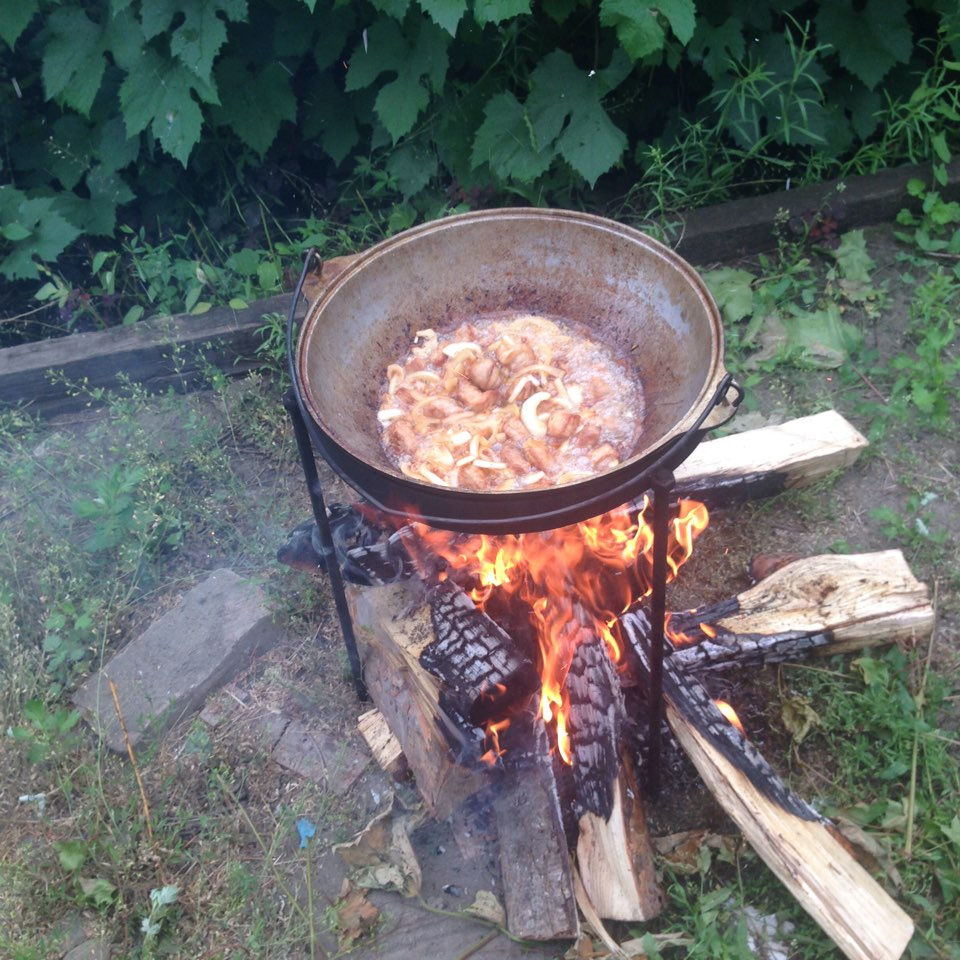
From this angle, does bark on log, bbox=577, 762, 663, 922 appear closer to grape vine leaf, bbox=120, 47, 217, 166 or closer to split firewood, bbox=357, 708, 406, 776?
split firewood, bbox=357, 708, 406, 776

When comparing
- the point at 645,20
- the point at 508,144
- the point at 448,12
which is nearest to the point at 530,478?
the point at 448,12

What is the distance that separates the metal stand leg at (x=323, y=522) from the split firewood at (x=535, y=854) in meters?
0.71

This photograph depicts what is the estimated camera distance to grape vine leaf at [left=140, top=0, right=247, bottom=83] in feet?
12.7

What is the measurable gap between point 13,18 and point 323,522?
3.11m

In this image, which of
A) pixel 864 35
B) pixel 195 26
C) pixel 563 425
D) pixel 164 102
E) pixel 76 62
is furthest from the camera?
pixel 864 35

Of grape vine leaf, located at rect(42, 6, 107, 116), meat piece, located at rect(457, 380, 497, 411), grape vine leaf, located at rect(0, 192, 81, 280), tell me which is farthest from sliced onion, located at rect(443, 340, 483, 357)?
grape vine leaf, located at rect(0, 192, 81, 280)

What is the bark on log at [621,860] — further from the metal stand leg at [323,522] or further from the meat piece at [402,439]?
the meat piece at [402,439]

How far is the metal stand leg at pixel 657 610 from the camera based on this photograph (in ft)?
6.93

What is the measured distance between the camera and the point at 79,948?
261 centimetres

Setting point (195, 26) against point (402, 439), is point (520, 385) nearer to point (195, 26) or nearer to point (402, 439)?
point (402, 439)

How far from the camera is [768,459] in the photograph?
3.54 metres

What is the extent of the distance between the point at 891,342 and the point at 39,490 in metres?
4.32

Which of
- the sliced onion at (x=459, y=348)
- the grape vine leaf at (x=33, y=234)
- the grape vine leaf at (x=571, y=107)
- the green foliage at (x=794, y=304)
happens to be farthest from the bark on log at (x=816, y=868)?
the grape vine leaf at (x=33, y=234)

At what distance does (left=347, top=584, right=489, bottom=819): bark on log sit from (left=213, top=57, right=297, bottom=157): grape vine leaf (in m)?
2.68
